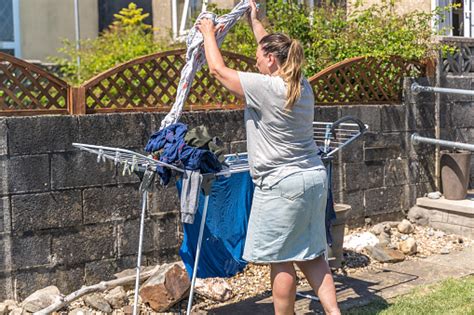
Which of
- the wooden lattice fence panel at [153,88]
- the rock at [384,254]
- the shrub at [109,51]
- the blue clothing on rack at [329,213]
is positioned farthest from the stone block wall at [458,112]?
the shrub at [109,51]

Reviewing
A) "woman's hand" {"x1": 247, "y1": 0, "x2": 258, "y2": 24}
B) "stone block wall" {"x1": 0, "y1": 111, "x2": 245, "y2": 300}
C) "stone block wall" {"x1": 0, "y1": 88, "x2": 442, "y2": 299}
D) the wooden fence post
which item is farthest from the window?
the wooden fence post

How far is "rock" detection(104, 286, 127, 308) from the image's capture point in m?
5.77

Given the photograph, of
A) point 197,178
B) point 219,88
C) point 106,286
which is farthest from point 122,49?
point 197,178

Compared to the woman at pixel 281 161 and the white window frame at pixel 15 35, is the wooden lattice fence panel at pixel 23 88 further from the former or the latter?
the white window frame at pixel 15 35

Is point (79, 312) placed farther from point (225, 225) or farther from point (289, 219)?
point (289, 219)

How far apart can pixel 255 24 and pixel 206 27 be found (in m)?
0.61

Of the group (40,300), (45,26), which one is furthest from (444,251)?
(45,26)

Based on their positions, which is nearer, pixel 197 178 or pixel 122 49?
pixel 197 178

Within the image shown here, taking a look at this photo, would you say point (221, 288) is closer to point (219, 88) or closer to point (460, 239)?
point (219, 88)

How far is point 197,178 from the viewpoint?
4766mm

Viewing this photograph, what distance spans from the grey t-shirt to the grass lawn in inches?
64.0

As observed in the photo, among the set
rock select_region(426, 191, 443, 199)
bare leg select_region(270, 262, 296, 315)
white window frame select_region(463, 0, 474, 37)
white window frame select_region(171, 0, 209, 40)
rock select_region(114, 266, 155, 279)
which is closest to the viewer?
bare leg select_region(270, 262, 296, 315)

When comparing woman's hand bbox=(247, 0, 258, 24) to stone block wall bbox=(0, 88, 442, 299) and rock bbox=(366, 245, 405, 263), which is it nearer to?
stone block wall bbox=(0, 88, 442, 299)

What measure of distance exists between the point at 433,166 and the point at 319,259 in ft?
15.1
